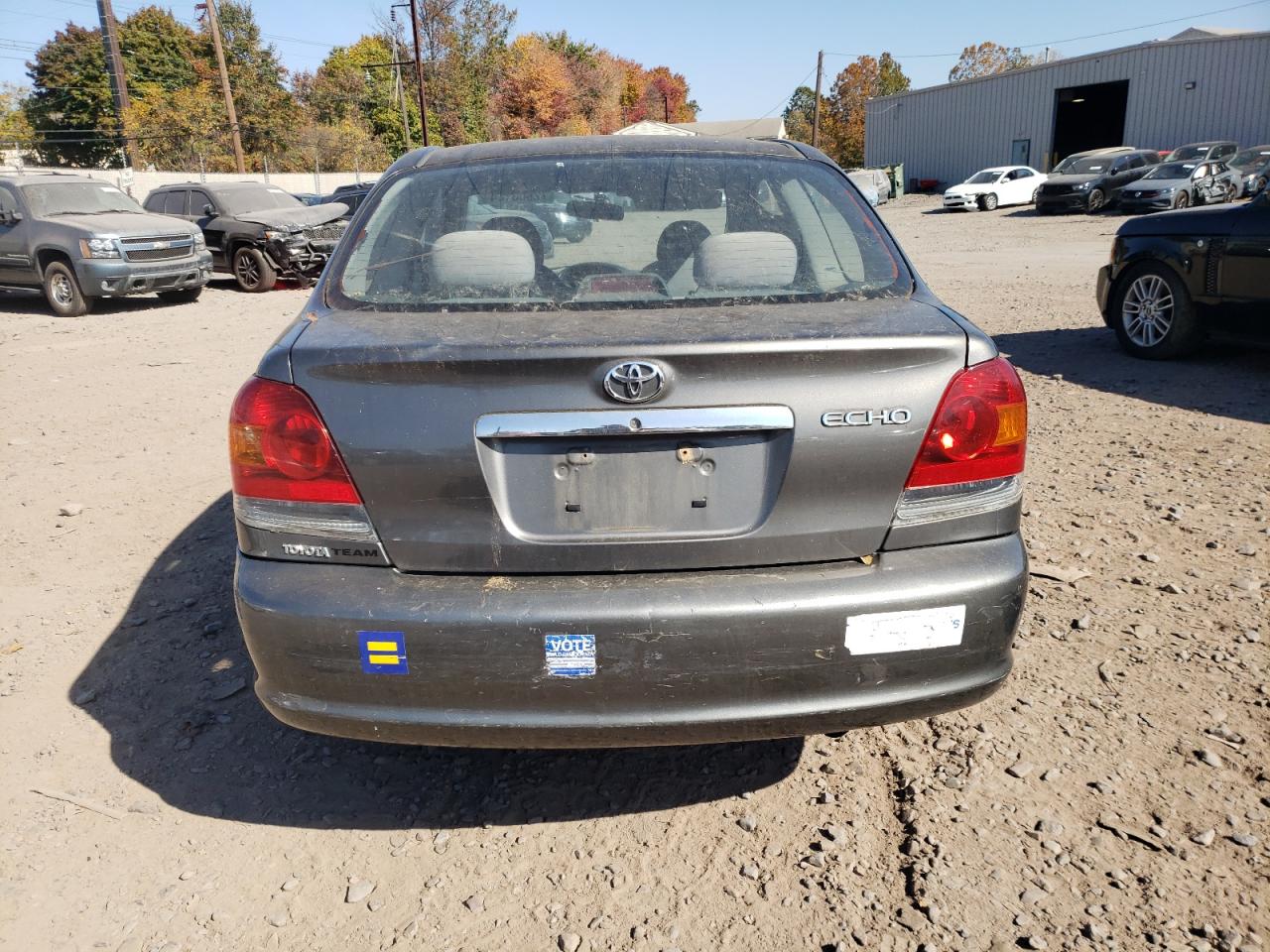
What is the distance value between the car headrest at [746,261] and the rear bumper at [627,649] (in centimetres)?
82

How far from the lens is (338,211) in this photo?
16.4 meters

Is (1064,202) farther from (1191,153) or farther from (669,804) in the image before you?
(669,804)

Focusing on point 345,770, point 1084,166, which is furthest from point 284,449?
point 1084,166

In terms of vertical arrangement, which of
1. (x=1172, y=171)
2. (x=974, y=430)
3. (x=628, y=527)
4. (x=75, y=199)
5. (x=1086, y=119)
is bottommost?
(x=1172, y=171)

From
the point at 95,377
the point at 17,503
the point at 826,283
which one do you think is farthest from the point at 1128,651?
the point at 95,377

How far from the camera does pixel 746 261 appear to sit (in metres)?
2.64

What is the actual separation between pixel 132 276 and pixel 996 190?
96.7 ft

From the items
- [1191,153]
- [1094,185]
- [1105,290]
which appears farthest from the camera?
[1094,185]

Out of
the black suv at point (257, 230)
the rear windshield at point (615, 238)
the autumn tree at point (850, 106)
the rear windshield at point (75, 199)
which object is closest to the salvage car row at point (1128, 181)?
the black suv at point (257, 230)

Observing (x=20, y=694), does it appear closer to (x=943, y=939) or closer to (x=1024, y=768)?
(x=943, y=939)

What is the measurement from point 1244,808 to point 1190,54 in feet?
137

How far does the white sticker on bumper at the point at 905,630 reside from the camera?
2.15 metres

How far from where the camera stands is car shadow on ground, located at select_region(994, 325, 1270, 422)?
6641 millimetres

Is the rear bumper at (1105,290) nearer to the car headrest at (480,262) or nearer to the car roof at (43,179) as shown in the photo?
the car headrest at (480,262)
